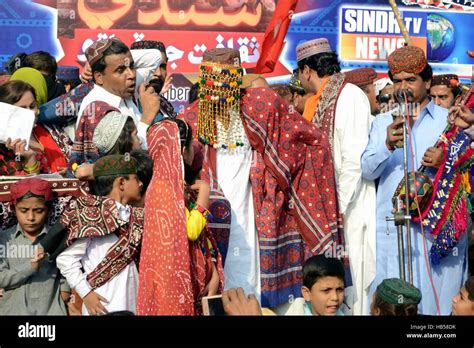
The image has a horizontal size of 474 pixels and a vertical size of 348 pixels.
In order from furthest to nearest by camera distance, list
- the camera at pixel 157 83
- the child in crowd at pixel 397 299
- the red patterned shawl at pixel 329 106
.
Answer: the camera at pixel 157 83, the red patterned shawl at pixel 329 106, the child in crowd at pixel 397 299

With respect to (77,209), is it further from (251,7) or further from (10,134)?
(251,7)

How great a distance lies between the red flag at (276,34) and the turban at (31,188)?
2.46 metres

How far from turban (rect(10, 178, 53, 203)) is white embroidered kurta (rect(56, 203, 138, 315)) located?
328 millimetres

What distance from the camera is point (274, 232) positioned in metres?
6.95

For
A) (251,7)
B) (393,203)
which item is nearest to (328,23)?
(251,7)

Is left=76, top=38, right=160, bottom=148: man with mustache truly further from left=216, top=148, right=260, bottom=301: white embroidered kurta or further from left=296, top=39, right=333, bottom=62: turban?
left=296, top=39, right=333, bottom=62: turban

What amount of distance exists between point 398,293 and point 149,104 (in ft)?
6.39

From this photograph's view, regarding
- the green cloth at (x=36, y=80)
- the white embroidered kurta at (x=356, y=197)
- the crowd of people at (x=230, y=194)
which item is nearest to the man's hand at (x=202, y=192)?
the crowd of people at (x=230, y=194)

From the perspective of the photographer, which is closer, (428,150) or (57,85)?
(428,150)

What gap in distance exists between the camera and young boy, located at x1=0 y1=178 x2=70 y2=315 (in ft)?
21.2

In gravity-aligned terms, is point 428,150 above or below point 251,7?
below

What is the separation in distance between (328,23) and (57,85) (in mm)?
3069

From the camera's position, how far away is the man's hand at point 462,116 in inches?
271

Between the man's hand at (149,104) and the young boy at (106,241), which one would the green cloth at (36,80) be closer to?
the man's hand at (149,104)
